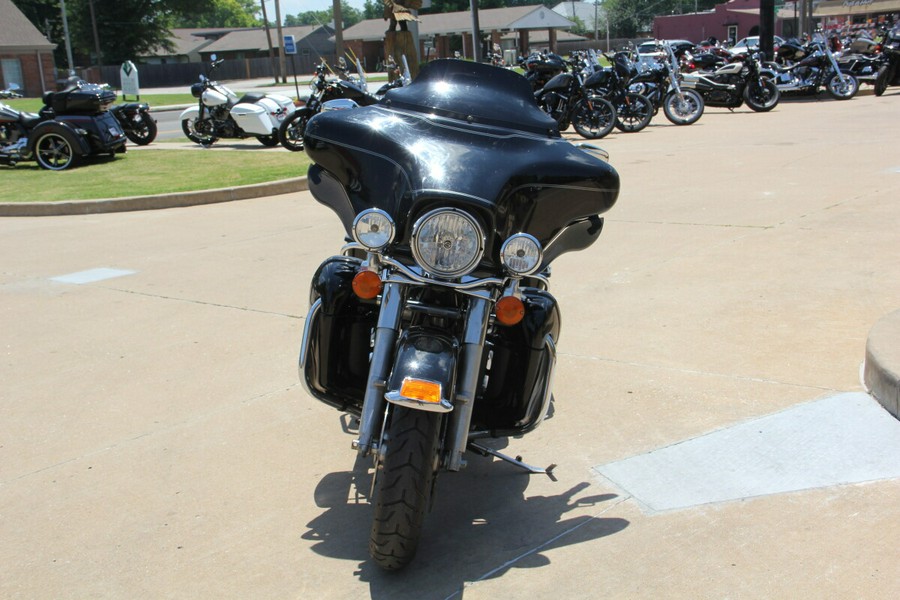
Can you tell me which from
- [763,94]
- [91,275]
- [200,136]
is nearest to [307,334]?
[91,275]

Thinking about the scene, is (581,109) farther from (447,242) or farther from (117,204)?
(447,242)

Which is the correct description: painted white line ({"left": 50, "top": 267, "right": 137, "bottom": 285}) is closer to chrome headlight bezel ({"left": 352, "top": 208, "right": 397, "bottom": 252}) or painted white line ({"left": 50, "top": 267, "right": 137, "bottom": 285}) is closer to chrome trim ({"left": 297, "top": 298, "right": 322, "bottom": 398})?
chrome trim ({"left": 297, "top": 298, "right": 322, "bottom": 398})

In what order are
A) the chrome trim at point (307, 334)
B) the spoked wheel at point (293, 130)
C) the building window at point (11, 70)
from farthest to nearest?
1. the building window at point (11, 70)
2. the spoked wheel at point (293, 130)
3. the chrome trim at point (307, 334)

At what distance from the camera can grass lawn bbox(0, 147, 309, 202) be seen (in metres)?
11.9

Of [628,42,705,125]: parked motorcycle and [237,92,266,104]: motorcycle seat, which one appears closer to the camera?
[237,92,266,104]: motorcycle seat

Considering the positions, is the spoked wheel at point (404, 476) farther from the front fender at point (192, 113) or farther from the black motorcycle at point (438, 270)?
the front fender at point (192, 113)

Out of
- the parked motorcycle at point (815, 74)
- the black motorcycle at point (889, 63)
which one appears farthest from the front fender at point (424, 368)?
the black motorcycle at point (889, 63)

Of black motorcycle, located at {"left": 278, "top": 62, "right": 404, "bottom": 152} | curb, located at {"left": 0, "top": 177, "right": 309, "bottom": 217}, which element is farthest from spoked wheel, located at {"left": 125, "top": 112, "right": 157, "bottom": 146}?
curb, located at {"left": 0, "top": 177, "right": 309, "bottom": 217}

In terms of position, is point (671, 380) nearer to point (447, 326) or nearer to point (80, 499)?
point (447, 326)

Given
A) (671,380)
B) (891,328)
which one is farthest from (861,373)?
(671,380)

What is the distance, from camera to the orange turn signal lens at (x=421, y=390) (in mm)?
2994

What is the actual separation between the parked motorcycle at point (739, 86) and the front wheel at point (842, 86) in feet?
9.25

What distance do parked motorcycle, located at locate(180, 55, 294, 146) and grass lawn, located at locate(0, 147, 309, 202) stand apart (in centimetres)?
68

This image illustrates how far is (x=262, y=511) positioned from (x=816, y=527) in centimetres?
214
